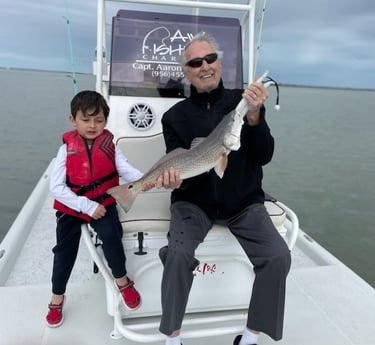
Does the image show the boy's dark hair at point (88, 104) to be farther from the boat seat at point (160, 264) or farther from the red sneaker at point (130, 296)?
the red sneaker at point (130, 296)

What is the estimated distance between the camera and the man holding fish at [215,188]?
6.62 feet

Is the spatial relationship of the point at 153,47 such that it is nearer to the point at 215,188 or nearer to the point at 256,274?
the point at 215,188

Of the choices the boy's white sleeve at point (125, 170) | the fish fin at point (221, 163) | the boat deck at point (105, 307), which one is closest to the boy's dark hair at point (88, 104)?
the boy's white sleeve at point (125, 170)

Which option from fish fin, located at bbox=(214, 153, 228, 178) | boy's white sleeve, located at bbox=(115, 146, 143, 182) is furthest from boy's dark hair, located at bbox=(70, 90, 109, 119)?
fish fin, located at bbox=(214, 153, 228, 178)

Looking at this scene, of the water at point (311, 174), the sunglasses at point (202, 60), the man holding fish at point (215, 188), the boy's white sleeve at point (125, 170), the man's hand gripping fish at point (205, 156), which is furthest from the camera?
the water at point (311, 174)

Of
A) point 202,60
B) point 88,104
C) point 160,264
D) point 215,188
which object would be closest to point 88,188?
point 88,104

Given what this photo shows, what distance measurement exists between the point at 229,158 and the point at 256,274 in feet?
2.35

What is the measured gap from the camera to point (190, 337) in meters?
2.30

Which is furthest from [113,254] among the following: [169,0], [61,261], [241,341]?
[169,0]

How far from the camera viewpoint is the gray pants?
203cm

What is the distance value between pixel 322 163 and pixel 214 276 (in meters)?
9.96

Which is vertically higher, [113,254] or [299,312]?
[113,254]

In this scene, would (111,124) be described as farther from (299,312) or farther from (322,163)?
(322,163)

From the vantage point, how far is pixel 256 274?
212 cm
